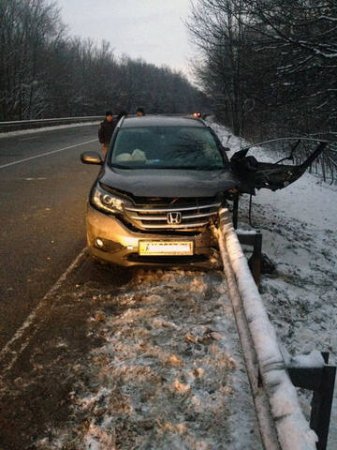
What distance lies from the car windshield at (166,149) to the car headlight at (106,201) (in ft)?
2.59

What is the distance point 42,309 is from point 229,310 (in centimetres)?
179

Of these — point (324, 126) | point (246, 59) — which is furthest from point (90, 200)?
point (324, 126)

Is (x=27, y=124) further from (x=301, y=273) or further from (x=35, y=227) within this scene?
(x=301, y=273)

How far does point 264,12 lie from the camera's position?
1112 centimetres

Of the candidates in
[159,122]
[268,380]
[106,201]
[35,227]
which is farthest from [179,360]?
[35,227]

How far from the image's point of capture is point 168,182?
5355 mm

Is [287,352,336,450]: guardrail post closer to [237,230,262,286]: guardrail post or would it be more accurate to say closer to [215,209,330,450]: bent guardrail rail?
[215,209,330,450]: bent guardrail rail

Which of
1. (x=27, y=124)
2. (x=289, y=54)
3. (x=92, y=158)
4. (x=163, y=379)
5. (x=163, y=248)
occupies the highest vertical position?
(x=289, y=54)

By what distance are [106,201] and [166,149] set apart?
1514mm

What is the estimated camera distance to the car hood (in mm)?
5184

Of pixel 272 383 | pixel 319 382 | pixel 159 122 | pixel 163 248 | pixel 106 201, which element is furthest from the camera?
pixel 159 122

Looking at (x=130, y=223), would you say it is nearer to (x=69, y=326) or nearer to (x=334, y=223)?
(x=69, y=326)

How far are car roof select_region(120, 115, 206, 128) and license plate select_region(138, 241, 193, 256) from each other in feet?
8.19

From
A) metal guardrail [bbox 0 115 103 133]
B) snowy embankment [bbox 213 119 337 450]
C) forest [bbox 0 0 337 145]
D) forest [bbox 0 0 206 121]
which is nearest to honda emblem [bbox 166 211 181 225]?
snowy embankment [bbox 213 119 337 450]
